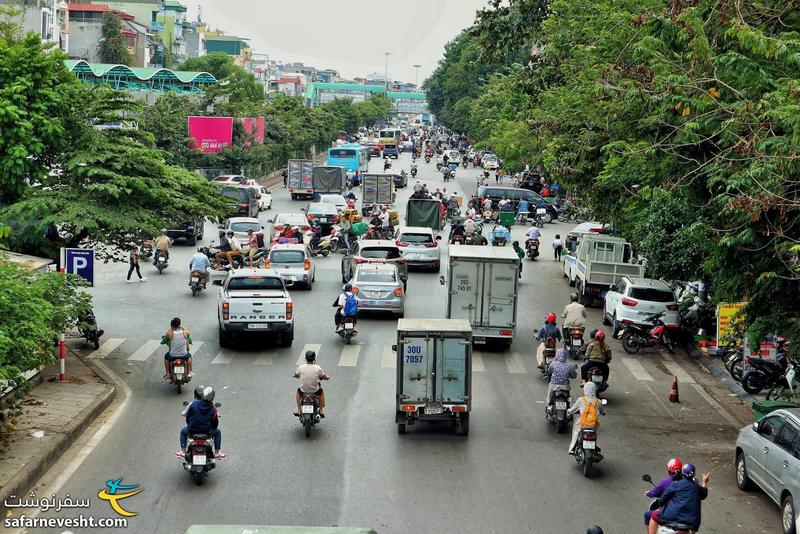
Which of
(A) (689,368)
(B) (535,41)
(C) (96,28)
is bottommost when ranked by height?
(A) (689,368)

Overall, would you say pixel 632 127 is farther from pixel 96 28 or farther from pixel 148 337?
pixel 96 28

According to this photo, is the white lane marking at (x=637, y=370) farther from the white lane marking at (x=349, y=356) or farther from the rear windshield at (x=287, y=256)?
the rear windshield at (x=287, y=256)

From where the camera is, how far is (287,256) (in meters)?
34.8

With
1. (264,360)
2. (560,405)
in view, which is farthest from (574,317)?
(264,360)

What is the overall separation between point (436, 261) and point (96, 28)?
100 meters

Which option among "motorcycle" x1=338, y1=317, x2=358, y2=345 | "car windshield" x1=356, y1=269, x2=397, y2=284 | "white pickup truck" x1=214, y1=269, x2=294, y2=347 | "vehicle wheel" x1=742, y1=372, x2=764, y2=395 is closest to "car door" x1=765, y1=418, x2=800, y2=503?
"vehicle wheel" x1=742, y1=372, x2=764, y2=395

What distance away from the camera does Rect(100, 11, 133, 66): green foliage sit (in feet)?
410

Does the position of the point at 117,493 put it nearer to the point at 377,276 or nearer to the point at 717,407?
the point at 717,407

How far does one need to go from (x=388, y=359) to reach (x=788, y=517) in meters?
12.1

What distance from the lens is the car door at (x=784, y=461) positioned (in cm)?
1420

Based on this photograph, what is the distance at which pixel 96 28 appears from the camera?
422 feet

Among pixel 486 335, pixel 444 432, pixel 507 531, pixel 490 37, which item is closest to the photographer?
pixel 507 531

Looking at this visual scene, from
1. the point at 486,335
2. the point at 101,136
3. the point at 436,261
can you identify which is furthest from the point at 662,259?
the point at 101,136

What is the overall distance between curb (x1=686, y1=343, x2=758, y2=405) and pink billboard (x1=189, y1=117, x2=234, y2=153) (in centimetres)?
4308
